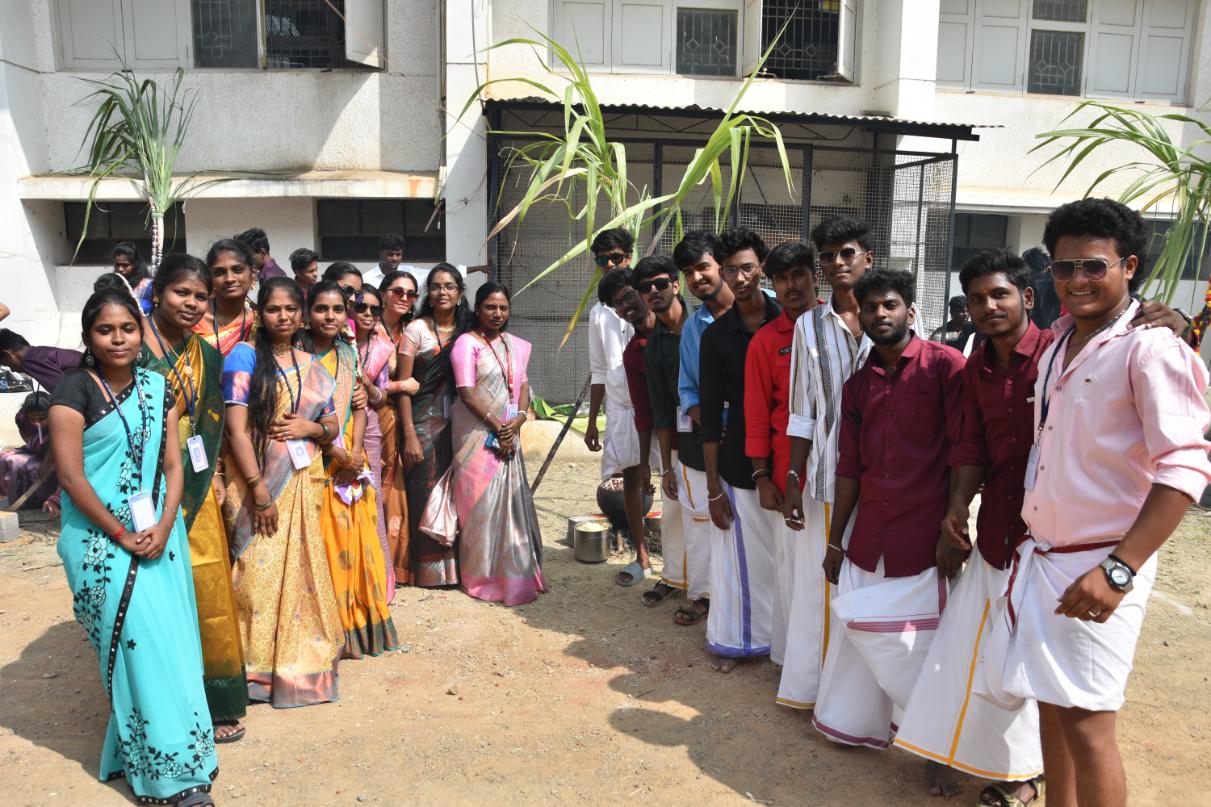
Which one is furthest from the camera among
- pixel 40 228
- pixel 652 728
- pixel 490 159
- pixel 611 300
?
pixel 40 228

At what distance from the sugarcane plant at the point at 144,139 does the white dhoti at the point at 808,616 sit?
680 cm

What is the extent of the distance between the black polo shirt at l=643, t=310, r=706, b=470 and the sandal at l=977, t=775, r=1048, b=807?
76.2 inches

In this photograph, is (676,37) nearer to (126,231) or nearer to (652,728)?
(126,231)

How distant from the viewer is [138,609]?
2.96 meters

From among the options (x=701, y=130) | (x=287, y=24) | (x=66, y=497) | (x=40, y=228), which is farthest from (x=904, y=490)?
(x=40, y=228)

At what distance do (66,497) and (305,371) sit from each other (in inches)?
43.7

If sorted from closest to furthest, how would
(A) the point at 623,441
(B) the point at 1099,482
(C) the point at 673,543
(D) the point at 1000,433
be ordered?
(B) the point at 1099,482 → (D) the point at 1000,433 → (C) the point at 673,543 → (A) the point at 623,441

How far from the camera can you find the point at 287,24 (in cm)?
980

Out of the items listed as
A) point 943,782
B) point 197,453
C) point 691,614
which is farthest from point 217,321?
point 943,782

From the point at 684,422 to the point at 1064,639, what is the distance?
7.40 feet

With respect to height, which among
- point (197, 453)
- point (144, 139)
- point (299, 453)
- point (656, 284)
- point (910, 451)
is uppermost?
point (144, 139)

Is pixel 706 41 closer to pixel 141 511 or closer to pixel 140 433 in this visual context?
pixel 140 433

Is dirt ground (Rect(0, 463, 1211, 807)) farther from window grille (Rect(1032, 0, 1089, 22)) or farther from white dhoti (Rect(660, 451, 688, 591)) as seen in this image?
window grille (Rect(1032, 0, 1089, 22))

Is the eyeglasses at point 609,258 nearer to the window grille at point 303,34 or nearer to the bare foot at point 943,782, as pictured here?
the bare foot at point 943,782
